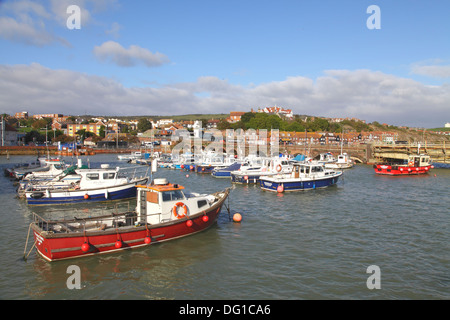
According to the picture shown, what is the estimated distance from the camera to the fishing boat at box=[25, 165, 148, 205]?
24.7 m

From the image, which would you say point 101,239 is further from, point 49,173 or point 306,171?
point 49,173

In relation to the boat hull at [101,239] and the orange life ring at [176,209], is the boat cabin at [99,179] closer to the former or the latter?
the boat hull at [101,239]

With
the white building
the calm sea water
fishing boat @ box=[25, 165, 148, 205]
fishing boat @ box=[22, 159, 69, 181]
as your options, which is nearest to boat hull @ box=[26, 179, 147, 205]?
fishing boat @ box=[25, 165, 148, 205]

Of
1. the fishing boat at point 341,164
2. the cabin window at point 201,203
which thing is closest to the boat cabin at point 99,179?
the cabin window at point 201,203

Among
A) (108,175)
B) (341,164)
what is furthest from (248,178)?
(341,164)

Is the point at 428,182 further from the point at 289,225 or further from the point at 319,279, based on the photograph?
the point at 319,279

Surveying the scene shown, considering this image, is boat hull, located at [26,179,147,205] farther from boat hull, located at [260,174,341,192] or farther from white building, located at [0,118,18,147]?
white building, located at [0,118,18,147]

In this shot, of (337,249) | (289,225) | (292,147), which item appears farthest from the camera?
(292,147)

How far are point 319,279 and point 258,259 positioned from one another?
2892 mm

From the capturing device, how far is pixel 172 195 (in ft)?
52.7

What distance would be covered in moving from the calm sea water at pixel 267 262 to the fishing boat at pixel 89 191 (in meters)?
1.76
